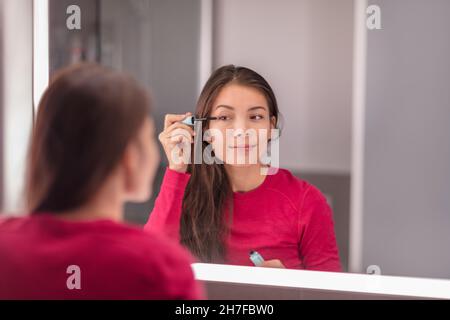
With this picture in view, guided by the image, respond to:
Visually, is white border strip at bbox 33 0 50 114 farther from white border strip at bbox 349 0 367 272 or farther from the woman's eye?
white border strip at bbox 349 0 367 272

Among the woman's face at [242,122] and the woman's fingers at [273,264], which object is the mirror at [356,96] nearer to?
the woman's face at [242,122]

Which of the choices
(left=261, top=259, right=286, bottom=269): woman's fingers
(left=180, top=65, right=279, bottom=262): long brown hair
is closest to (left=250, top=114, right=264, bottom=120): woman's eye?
(left=180, top=65, right=279, bottom=262): long brown hair

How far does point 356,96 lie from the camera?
4.56ft

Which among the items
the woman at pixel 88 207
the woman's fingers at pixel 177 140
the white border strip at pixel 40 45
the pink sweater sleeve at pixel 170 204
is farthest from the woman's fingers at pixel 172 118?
the woman at pixel 88 207

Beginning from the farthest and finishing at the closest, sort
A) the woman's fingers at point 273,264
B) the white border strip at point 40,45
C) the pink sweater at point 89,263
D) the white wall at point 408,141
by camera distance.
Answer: the white border strip at point 40,45, the woman's fingers at point 273,264, the white wall at point 408,141, the pink sweater at point 89,263

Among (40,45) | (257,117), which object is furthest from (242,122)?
(40,45)

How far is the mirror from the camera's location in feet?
4.42

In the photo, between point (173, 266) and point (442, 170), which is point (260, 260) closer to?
point (442, 170)

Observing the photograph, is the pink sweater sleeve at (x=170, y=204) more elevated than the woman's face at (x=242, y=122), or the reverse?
the woman's face at (x=242, y=122)

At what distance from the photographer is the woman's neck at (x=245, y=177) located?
A: 4.78 ft

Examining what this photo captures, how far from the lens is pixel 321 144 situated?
142 cm

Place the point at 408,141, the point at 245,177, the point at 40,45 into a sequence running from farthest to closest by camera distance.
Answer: the point at 40,45, the point at 245,177, the point at 408,141

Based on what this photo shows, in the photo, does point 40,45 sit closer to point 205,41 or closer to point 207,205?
point 205,41

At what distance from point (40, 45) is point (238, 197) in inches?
30.2
